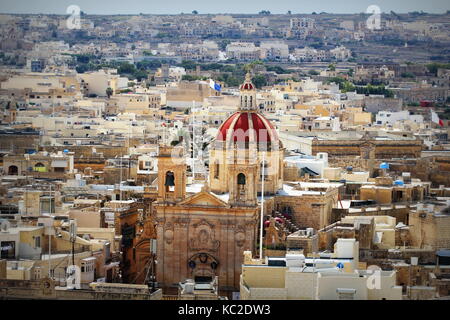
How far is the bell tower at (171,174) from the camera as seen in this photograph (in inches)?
1503

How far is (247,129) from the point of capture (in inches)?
1657

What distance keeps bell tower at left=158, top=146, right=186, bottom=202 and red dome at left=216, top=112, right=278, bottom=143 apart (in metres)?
3.52

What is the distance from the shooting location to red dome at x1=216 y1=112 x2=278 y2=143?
138 feet

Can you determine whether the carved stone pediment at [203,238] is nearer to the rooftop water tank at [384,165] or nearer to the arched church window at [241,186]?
the arched church window at [241,186]

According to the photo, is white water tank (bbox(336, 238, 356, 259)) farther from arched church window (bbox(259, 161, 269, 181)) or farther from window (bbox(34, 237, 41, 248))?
arched church window (bbox(259, 161, 269, 181))

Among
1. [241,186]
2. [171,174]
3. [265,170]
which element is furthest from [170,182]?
[265,170]

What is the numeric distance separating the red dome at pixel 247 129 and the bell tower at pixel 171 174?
3.52 metres

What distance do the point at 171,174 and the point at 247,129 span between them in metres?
3.99

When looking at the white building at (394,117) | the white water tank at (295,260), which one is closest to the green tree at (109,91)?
the white building at (394,117)

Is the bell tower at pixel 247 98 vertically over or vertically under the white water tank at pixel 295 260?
over

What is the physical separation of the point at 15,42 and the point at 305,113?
50.9 ft

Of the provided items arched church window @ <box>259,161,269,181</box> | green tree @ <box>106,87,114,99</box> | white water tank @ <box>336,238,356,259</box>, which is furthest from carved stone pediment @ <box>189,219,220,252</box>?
green tree @ <box>106,87,114,99</box>

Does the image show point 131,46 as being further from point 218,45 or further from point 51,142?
point 51,142
